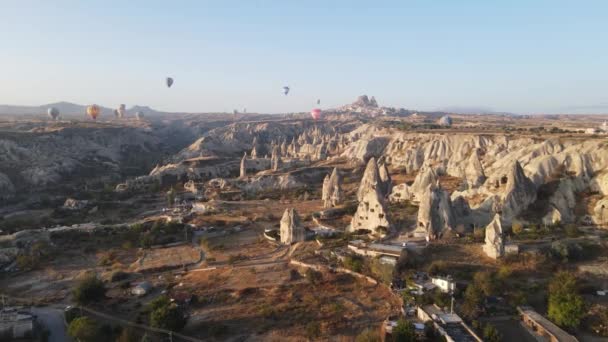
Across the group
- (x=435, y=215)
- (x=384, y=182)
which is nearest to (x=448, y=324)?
(x=435, y=215)

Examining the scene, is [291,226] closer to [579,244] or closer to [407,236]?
[407,236]

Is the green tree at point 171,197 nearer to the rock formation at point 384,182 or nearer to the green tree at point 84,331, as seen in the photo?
the rock formation at point 384,182

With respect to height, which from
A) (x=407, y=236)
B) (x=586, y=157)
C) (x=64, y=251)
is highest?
(x=586, y=157)

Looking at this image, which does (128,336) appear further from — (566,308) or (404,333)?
(566,308)

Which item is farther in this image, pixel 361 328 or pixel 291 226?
pixel 291 226

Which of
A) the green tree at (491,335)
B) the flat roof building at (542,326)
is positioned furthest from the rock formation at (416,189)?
the green tree at (491,335)

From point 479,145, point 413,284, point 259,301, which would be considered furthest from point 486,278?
point 479,145
